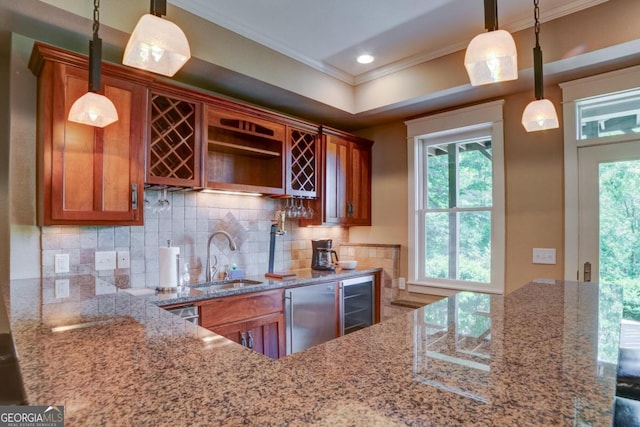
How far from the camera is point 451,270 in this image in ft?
11.7

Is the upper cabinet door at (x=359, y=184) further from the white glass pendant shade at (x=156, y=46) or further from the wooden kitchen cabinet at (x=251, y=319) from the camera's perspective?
the white glass pendant shade at (x=156, y=46)

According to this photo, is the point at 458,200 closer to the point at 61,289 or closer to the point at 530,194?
the point at 530,194

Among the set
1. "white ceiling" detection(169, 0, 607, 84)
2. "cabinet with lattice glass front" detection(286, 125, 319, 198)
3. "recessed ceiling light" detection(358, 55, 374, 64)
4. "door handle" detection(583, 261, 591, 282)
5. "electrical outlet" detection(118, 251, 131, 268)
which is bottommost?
"door handle" detection(583, 261, 591, 282)

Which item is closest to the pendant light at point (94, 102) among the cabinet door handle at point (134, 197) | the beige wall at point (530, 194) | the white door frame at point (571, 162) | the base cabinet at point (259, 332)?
the cabinet door handle at point (134, 197)

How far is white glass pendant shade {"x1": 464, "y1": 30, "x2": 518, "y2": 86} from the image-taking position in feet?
4.52

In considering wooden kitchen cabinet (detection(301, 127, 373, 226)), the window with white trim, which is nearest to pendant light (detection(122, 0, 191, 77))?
wooden kitchen cabinet (detection(301, 127, 373, 226))

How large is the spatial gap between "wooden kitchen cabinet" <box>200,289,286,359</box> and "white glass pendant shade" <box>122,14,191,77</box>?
59.0 inches

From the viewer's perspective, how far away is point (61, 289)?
5.92 feet

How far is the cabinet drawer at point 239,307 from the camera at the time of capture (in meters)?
2.36

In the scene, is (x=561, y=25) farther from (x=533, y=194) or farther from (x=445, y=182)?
(x=445, y=182)

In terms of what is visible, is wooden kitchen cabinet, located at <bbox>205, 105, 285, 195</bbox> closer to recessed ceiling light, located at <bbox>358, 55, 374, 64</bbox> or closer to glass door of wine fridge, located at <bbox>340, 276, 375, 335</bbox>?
recessed ceiling light, located at <bbox>358, 55, 374, 64</bbox>

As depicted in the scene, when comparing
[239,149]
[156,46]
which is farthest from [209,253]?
[156,46]

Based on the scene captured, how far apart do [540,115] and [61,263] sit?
9.59ft

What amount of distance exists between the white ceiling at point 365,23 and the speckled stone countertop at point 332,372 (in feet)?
6.66
